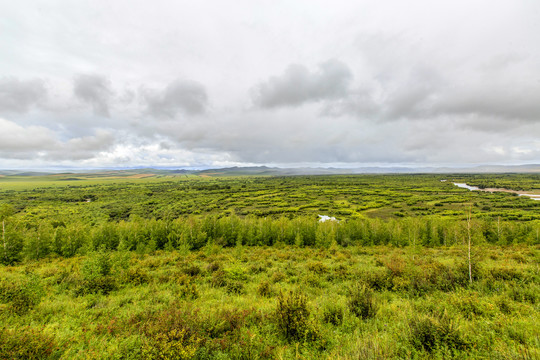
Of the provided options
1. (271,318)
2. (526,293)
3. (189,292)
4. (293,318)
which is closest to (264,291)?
(271,318)

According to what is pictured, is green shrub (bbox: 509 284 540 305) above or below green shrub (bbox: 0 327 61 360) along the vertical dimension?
below

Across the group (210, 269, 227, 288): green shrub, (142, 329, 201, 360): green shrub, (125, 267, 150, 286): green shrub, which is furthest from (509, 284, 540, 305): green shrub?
(125, 267, 150, 286): green shrub

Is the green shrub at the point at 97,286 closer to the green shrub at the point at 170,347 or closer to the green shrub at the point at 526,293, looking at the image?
the green shrub at the point at 170,347

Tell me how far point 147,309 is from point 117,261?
744cm

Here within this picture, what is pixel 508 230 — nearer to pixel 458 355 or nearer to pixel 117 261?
pixel 458 355

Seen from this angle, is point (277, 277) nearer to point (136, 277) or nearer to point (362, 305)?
point (362, 305)

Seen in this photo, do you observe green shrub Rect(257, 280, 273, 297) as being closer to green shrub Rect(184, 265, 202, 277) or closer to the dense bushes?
green shrub Rect(184, 265, 202, 277)

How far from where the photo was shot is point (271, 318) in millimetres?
7754

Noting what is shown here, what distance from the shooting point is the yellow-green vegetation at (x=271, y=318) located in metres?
5.46

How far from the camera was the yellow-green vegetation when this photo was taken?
5461mm

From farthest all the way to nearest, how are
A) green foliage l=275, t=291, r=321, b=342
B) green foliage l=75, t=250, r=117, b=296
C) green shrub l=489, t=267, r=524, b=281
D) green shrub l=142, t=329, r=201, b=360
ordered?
green foliage l=75, t=250, r=117, b=296 < green shrub l=489, t=267, r=524, b=281 < green foliage l=275, t=291, r=321, b=342 < green shrub l=142, t=329, r=201, b=360

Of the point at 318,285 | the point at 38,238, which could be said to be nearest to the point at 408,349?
the point at 318,285

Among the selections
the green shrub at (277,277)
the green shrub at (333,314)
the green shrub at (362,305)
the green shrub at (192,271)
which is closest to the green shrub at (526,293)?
the green shrub at (362,305)

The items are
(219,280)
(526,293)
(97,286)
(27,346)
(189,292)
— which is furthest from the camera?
(219,280)
